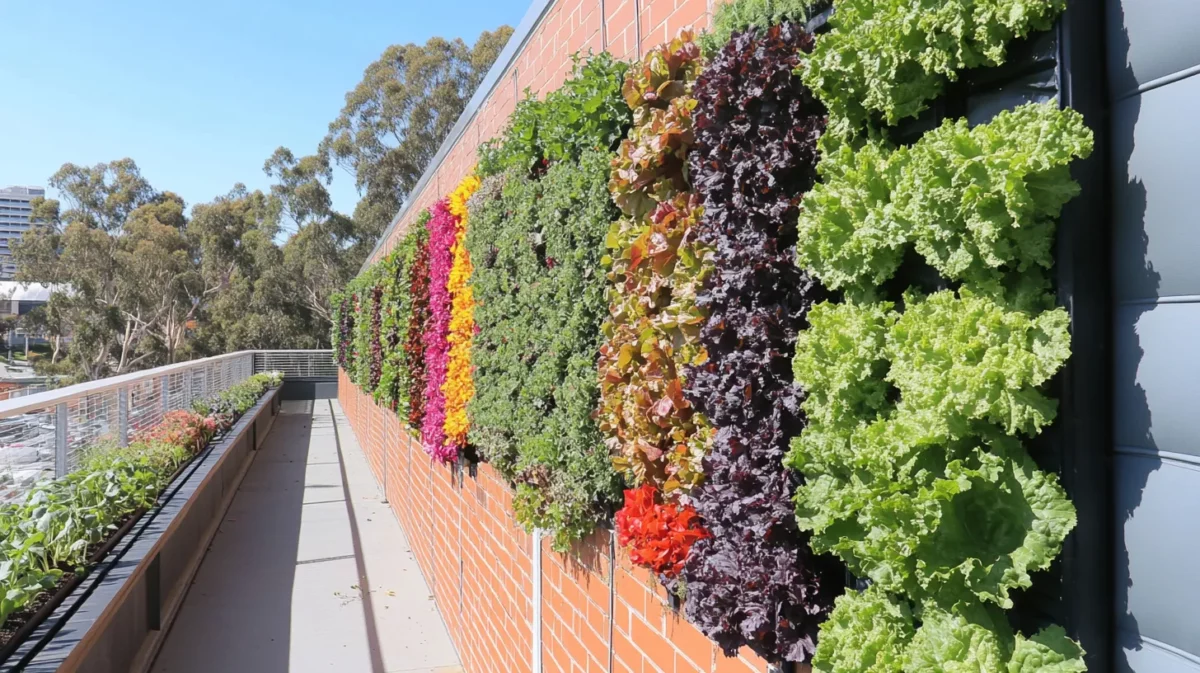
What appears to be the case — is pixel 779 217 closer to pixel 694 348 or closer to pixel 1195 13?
pixel 694 348

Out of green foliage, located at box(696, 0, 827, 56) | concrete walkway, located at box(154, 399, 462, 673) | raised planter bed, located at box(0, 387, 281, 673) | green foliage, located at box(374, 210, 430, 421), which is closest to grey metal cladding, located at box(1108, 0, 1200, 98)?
green foliage, located at box(696, 0, 827, 56)

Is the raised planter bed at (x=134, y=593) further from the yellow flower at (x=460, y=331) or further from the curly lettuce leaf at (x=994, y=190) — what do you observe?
the curly lettuce leaf at (x=994, y=190)

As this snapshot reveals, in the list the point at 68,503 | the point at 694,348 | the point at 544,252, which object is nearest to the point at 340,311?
the point at 68,503

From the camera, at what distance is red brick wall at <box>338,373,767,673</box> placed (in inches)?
92.7

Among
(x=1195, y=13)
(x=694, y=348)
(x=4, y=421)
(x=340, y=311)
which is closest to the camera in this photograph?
(x=1195, y=13)

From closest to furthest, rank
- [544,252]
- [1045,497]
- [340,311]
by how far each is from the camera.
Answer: [1045,497] → [544,252] → [340,311]

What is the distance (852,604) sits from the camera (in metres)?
1.37

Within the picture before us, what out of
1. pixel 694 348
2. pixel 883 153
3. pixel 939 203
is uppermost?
pixel 883 153

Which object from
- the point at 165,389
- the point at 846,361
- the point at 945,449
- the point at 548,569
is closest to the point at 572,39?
the point at 548,569

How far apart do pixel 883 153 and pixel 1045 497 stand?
595 mm

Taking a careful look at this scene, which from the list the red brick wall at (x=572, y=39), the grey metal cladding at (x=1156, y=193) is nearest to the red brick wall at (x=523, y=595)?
the grey metal cladding at (x=1156, y=193)

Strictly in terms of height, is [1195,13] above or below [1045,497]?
above

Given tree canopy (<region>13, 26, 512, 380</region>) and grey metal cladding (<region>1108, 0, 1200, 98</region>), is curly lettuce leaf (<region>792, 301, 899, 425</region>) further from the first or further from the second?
tree canopy (<region>13, 26, 512, 380</region>)

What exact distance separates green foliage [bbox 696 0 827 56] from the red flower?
1.15 metres
